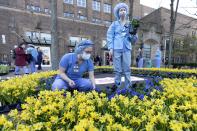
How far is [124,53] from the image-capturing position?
5988 millimetres

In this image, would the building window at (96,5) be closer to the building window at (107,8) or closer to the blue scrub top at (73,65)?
the building window at (107,8)

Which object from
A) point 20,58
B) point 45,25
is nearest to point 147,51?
point 45,25

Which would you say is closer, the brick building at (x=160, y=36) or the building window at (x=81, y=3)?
the brick building at (x=160, y=36)

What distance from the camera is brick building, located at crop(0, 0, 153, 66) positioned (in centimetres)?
2552

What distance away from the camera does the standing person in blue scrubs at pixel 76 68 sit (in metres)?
4.66

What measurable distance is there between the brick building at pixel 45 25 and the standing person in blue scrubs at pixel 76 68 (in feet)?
72.1

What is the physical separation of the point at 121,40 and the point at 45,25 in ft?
78.4

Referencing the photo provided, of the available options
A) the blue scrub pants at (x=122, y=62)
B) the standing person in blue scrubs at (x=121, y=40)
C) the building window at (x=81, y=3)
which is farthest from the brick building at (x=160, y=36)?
the blue scrub pants at (x=122, y=62)

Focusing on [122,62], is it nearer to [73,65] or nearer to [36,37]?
[73,65]

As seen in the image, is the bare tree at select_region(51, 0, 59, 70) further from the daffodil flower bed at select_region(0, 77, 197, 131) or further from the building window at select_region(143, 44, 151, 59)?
the building window at select_region(143, 44, 151, 59)

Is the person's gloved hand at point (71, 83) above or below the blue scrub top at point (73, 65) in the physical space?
below

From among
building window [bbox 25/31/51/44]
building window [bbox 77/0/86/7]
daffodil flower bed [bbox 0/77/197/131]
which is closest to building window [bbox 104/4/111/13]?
building window [bbox 77/0/86/7]

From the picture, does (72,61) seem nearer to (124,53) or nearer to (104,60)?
(124,53)

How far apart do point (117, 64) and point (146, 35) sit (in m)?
30.1
